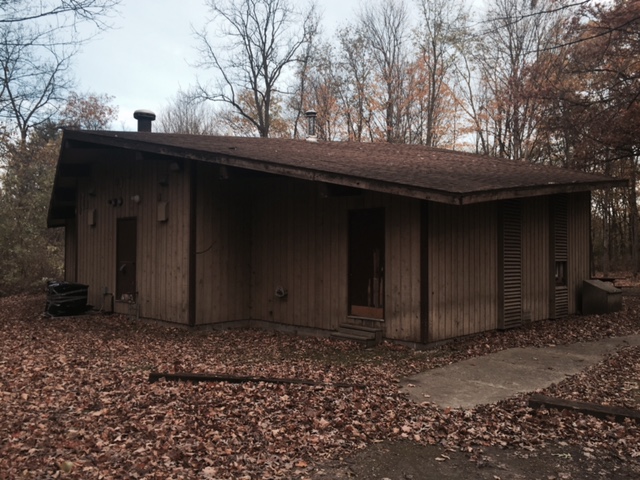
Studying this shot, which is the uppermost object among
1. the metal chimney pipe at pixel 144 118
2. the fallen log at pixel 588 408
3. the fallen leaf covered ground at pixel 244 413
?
the metal chimney pipe at pixel 144 118

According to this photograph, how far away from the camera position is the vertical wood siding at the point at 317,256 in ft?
24.9

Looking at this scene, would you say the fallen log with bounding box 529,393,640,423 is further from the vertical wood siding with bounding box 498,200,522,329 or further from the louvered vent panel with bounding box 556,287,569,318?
the louvered vent panel with bounding box 556,287,569,318

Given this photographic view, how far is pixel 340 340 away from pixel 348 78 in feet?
65.4

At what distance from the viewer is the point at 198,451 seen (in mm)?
3801

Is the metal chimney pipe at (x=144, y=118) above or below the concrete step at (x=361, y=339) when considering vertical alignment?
above

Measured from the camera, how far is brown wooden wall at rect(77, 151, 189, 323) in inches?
368

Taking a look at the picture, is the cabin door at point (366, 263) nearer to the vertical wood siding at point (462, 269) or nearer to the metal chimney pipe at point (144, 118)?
the vertical wood siding at point (462, 269)

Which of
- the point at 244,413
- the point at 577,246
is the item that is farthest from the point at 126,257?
the point at 577,246

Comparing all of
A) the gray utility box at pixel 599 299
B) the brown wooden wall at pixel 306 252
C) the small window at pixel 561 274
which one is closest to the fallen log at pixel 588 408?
the brown wooden wall at pixel 306 252

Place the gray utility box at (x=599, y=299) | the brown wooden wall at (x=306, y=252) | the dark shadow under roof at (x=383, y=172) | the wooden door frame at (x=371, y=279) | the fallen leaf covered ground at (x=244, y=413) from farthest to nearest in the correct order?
1. the gray utility box at (x=599, y=299)
2. the wooden door frame at (x=371, y=279)
3. the brown wooden wall at (x=306, y=252)
4. the dark shadow under roof at (x=383, y=172)
5. the fallen leaf covered ground at (x=244, y=413)

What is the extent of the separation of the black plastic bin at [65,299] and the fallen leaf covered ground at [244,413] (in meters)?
3.22

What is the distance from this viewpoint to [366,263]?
8133 mm

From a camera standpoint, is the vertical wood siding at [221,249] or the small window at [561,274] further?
the small window at [561,274]

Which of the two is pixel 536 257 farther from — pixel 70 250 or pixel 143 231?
pixel 70 250
